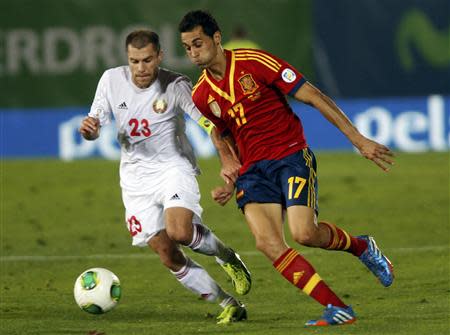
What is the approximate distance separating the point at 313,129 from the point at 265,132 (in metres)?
13.8

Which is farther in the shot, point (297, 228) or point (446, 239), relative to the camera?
point (446, 239)

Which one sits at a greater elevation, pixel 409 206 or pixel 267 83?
pixel 267 83

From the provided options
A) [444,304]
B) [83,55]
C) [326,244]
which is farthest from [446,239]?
[83,55]

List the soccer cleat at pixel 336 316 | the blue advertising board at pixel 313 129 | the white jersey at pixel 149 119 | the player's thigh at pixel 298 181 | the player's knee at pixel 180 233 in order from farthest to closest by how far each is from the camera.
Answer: the blue advertising board at pixel 313 129 < the white jersey at pixel 149 119 < the player's knee at pixel 180 233 < the player's thigh at pixel 298 181 < the soccer cleat at pixel 336 316

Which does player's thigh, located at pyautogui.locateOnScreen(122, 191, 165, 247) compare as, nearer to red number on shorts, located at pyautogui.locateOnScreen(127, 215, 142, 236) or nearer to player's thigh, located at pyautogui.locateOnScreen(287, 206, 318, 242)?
red number on shorts, located at pyautogui.locateOnScreen(127, 215, 142, 236)

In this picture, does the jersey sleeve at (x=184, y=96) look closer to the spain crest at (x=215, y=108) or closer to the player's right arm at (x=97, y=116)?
the spain crest at (x=215, y=108)

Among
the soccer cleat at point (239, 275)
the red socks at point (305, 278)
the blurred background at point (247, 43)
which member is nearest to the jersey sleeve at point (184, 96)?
the soccer cleat at point (239, 275)

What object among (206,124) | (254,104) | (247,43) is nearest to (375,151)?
(254,104)

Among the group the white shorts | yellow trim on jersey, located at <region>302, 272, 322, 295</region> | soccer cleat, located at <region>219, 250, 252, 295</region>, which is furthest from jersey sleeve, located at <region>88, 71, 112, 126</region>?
yellow trim on jersey, located at <region>302, 272, 322, 295</region>

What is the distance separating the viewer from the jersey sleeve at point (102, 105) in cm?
870

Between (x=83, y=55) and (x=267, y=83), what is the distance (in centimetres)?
1489

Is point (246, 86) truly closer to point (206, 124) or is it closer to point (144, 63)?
point (206, 124)

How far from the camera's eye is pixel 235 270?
348 inches

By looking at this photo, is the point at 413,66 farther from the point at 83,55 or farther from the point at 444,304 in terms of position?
the point at 444,304
